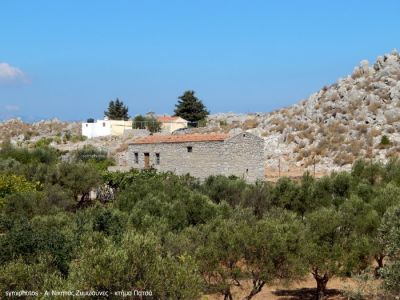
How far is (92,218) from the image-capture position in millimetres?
20062

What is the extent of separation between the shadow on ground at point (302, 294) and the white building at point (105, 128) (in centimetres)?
6422

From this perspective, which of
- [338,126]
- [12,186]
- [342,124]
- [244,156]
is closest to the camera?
[12,186]

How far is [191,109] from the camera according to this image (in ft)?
292

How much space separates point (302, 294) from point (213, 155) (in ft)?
62.8

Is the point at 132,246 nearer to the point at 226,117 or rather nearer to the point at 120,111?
the point at 226,117

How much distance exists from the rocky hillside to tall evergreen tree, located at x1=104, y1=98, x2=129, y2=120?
38782mm

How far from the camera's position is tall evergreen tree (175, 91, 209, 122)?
88625 millimetres

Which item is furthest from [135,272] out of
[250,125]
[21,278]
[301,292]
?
[250,125]

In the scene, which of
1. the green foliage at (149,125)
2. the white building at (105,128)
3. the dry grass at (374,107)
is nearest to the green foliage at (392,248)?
the dry grass at (374,107)

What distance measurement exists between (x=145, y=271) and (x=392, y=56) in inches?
2360

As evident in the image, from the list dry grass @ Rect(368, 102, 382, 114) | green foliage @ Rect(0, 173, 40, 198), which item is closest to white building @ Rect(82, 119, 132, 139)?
dry grass @ Rect(368, 102, 382, 114)

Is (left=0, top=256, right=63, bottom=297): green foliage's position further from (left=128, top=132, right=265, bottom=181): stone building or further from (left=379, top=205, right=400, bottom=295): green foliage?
(left=128, top=132, right=265, bottom=181): stone building

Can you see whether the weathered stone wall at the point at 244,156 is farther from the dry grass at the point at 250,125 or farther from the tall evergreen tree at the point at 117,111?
the tall evergreen tree at the point at 117,111

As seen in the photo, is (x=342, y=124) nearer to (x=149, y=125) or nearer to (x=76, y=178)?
(x=76, y=178)
